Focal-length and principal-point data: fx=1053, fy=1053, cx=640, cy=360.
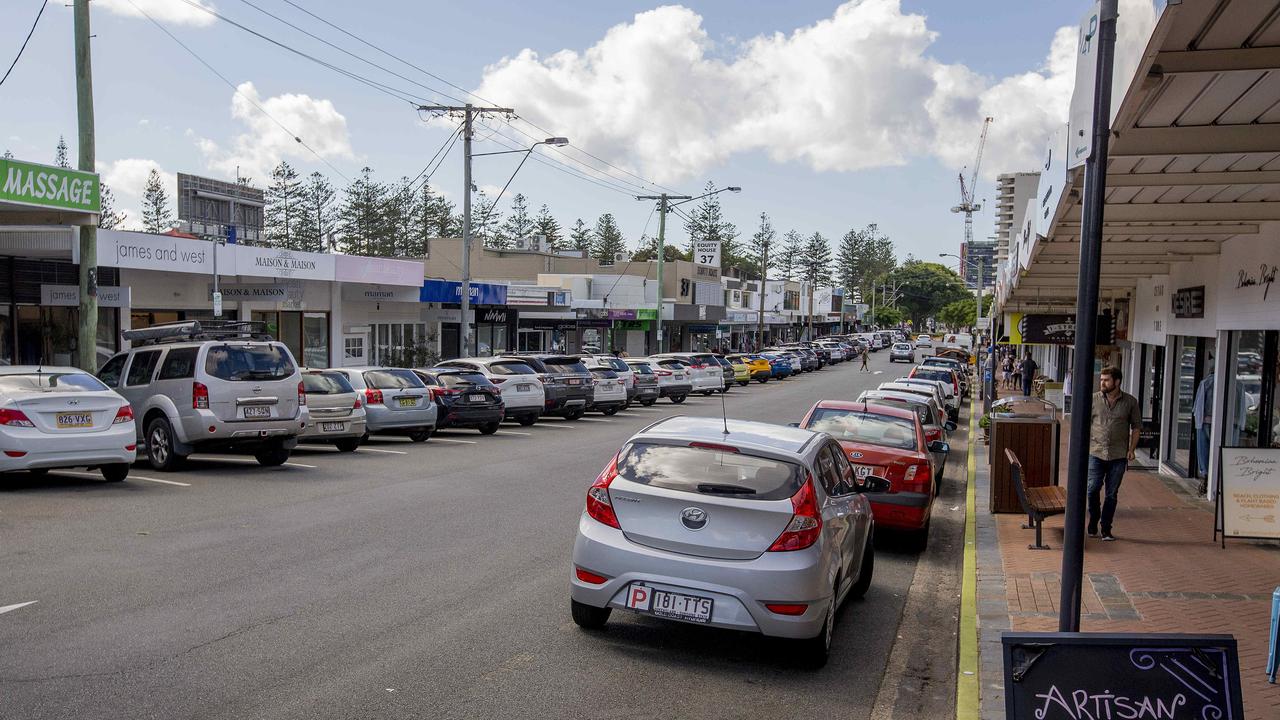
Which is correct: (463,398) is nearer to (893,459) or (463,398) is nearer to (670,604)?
(893,459)

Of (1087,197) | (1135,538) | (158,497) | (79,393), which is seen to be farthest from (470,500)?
(1087,197)

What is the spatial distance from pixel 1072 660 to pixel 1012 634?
0.82ft

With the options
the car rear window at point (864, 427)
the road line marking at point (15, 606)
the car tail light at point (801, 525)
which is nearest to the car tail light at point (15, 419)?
the road line marking at point (15, 606)

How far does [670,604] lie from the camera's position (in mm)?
6555

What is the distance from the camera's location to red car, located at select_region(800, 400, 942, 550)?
35.3 ft

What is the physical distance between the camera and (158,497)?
11.9m

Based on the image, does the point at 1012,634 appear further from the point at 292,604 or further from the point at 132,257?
the point at 132,257

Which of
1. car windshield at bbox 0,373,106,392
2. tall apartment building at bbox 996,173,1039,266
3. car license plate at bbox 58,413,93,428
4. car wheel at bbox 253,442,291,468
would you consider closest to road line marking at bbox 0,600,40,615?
car license plate at bbox 58,413,93,428

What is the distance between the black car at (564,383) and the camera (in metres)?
25.3

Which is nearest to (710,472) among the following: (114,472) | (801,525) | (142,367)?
(801,525)

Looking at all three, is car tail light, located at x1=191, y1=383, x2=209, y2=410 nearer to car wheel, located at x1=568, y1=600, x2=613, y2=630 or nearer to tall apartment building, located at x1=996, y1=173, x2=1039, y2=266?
car wheel, located at x1=568, y1=600, x2=613, y2=630

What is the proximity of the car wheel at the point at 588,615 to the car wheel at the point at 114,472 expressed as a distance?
8.13 m

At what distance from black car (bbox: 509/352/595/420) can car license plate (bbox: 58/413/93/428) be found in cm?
1298

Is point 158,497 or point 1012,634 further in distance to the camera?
point 158,497
